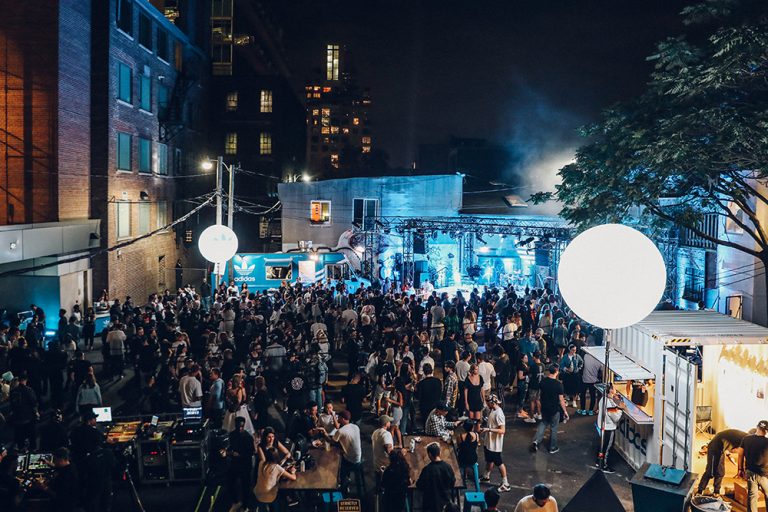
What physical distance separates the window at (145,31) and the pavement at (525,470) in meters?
19.2

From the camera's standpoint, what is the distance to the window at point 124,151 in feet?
82.2

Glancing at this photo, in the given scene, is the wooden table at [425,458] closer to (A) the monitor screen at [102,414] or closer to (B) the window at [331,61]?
(A) the monitor screen at [102,414]

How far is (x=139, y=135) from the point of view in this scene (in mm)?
26984

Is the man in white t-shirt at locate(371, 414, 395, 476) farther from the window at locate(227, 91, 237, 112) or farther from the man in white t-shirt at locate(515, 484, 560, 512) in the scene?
the window at locate(227, 91, 237, 112)

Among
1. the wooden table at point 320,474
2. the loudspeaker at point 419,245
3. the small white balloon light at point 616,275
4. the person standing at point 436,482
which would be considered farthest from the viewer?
the loudspeaker at point 419,245

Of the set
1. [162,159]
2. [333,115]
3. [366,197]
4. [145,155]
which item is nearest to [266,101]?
[366,197]

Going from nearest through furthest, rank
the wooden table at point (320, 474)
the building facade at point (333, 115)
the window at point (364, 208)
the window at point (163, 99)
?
the wooden table at point (320, 474) < the window at point (163, 99) < the window at point (364, 208) < the building facade at point (333, 115)

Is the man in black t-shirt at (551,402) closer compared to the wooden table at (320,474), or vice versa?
the wooden table at (320,474)

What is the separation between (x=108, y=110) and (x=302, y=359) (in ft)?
56.2

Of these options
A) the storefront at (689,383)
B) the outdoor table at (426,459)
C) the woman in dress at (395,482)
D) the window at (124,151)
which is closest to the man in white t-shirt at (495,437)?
the outdoor table at (426,459)

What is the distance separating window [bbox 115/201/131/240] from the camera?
24972 mm

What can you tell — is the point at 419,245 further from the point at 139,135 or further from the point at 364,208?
the point at 139,135

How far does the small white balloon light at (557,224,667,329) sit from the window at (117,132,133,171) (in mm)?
23775

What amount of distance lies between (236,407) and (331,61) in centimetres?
12439
